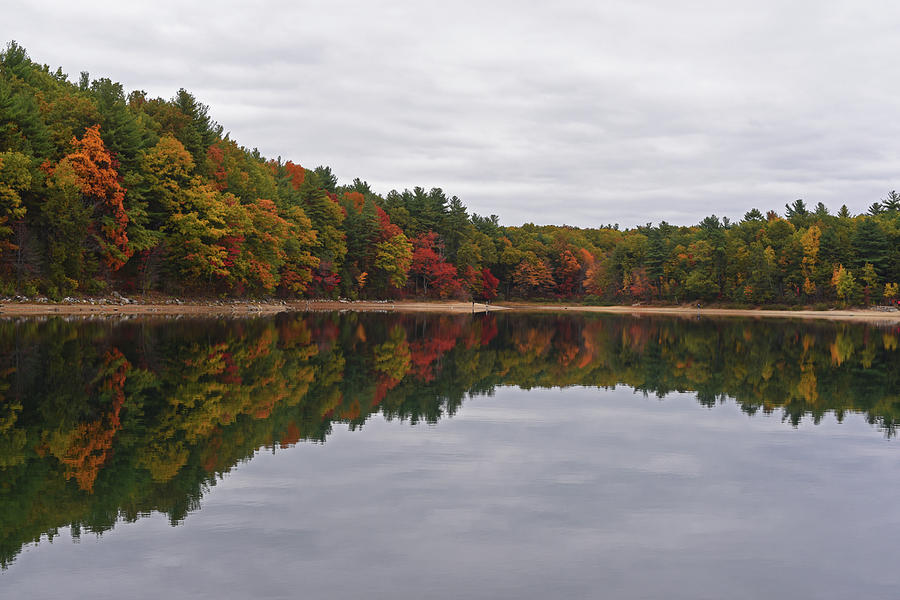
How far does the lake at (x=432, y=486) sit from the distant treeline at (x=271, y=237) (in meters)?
39.7

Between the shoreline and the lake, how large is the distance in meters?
36.8

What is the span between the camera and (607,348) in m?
40.1

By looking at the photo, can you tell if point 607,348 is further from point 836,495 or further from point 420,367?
point 836,495

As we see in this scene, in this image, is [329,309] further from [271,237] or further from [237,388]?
[237,388]

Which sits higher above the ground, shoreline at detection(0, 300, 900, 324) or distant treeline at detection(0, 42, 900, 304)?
distant treeline at detection(0, 42, 900, 304)

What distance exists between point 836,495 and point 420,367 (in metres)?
18.1

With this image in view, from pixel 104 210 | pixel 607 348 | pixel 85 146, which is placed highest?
pixel 85 146

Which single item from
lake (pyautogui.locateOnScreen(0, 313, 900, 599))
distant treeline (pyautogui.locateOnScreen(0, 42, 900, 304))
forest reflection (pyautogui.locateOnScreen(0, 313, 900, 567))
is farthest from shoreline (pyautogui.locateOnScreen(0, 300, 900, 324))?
lake (pyautogui.locateOnScreen(0, 313, 900, 599))

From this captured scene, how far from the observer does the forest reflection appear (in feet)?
34.4

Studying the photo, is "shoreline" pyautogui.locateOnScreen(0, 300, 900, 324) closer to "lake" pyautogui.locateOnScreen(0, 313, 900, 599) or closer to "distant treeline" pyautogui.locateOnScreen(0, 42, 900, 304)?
"distant treeline" pyautogui.locateOnScreen(0, 42, 900, 304)

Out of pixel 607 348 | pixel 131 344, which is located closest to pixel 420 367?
pixel 131 344

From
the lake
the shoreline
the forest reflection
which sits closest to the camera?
the lake

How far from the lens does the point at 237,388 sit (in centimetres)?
1975

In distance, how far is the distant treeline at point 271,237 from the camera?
5769 centimetres
